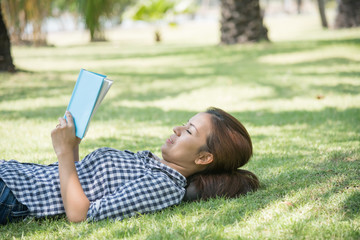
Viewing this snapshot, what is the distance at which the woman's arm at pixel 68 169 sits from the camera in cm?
246

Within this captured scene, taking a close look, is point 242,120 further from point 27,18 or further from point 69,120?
point 27,18

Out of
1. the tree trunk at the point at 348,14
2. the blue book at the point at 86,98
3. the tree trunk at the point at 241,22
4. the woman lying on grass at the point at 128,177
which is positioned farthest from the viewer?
the tree trunk at the point at 348,14

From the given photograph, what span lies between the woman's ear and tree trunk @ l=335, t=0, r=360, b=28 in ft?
58.4

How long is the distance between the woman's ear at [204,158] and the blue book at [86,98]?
0.74m

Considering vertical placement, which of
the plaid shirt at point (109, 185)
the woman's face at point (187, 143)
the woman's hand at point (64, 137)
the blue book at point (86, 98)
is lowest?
the plaid shirt at point (109, 185)

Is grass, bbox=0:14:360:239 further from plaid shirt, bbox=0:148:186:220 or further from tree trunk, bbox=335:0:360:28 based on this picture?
tree trunk, bbox=335:0:360:28

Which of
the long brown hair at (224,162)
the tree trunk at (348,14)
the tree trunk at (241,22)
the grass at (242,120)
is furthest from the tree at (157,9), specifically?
the long brown hair at (224,162)

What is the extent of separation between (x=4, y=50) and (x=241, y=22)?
7.43 meters

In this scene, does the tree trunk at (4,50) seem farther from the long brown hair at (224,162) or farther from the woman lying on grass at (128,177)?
the long brown hair at (224,162)

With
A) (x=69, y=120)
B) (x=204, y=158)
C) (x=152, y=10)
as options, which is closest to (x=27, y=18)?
(x=152, y=10)

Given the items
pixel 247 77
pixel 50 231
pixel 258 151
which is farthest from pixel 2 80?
pixel 50 231

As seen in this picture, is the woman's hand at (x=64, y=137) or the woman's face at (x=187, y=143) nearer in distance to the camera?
the woman's hand at (x=64, y=137)

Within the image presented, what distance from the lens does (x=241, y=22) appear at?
539 inches

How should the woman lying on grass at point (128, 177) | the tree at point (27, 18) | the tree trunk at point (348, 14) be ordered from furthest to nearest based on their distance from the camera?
the tree trunk at point (348, 14)
the tree at point (27, 18)
the woman lying on grass at point (128, 177)
